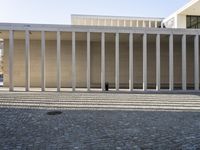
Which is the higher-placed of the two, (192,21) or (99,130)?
(192,21)

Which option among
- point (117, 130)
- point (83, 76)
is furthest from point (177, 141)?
point (83, 76)

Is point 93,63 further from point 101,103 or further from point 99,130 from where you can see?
point 99,130

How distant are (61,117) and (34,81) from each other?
1617 centimetres

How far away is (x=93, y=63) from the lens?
79.9 ft

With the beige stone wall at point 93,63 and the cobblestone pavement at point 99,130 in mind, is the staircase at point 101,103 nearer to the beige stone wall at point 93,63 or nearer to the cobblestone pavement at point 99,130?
the cobblestone pavement at point 99,130

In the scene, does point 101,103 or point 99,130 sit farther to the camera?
point 101,103

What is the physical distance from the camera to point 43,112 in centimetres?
920

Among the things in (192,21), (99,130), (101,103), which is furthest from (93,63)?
(99,130)

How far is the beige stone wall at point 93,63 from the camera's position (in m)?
23.4

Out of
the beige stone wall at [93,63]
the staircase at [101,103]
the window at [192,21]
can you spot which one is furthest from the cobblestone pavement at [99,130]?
the window at [192,21]

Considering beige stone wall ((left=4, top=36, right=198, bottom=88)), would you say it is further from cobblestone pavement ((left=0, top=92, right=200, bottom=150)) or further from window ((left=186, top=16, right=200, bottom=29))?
cobblestone pavement ((left=0, top=92, right=200, bottom=150))

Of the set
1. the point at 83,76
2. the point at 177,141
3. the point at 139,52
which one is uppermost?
the point at 139,52

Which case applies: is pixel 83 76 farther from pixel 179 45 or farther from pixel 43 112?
pixel 43 112

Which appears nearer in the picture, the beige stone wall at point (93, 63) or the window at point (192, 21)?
the beige stone wall at point (93, 63)
